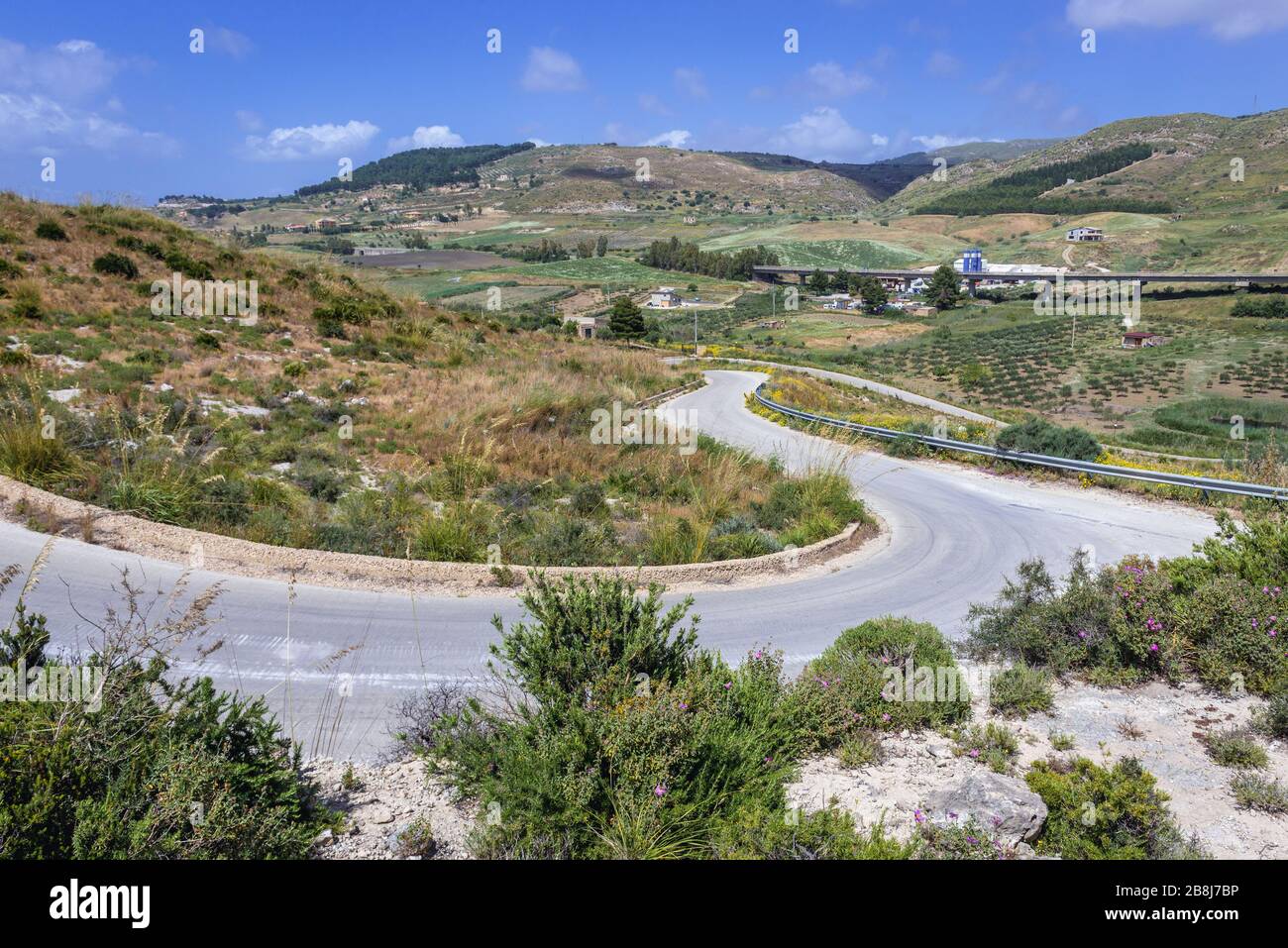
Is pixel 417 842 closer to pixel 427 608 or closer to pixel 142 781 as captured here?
pixel 142 781

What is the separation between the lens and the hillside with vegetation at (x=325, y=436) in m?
8.91

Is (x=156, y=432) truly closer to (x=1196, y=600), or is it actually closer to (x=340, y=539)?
(x=340, y=539)

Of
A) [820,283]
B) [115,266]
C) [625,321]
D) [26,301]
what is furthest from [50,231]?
[820,283]

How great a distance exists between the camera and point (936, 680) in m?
5.89

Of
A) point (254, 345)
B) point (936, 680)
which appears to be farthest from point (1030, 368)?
point (936, 680)

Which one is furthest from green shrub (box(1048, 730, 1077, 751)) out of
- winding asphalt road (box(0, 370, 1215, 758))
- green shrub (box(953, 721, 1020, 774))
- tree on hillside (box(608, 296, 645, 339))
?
tree on hillside (box(608, 296, 645, 339))

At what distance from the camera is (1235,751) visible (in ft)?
16.4

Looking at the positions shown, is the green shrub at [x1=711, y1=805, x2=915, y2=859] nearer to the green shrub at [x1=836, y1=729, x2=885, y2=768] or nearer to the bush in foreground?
the bush in foreground

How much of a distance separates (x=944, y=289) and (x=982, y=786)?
11150cm

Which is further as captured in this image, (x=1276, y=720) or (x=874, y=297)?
(x=874, y=297)

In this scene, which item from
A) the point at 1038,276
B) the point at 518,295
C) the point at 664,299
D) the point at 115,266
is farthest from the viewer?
the point at 1038,276
